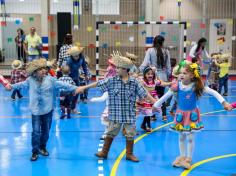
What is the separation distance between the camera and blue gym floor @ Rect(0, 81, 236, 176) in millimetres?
5488

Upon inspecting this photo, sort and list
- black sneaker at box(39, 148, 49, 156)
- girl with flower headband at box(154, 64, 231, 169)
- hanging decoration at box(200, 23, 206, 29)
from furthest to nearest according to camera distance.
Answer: hanging decoration at box(200, 23, 206, 29) → black sneaker at box(39, 148, 49, 156) → girl with flower headband at box(154, 64, 231, 169)

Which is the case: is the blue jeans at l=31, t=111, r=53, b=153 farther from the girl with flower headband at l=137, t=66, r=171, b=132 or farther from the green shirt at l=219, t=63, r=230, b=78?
the green shirt at l=219, t=63, r=230, b=78

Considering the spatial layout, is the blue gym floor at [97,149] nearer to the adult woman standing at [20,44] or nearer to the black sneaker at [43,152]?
the black sneaker at [43,152]

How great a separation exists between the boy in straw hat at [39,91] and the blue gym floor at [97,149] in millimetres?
461

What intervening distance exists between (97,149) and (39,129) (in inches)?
43.0

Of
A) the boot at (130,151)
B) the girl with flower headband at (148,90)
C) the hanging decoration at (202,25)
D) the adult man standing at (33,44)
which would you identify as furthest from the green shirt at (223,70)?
the boot at (130,151)

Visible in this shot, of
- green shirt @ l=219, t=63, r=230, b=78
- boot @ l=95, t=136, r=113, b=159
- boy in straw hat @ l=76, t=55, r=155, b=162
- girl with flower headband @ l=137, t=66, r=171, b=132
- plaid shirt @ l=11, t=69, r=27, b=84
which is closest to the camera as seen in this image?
boy in straw hat @ l=76, t=55, r=155, b=162

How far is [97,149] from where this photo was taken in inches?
254

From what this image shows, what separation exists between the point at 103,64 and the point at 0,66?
14.3ft

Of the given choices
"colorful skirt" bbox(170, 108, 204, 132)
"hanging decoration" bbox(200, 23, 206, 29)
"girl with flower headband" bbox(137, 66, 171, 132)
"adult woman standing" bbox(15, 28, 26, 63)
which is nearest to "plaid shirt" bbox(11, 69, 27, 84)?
"girl with flower headband" bbox(137, 66, 171, 132)

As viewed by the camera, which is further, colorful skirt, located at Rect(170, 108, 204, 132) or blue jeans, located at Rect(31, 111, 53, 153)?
blue jeans, located at Rect(31, 111, 53, 153)

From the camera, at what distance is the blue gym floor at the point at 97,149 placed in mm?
5488

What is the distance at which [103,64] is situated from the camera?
54.1 ft

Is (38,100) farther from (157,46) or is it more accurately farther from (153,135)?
(157,46)
